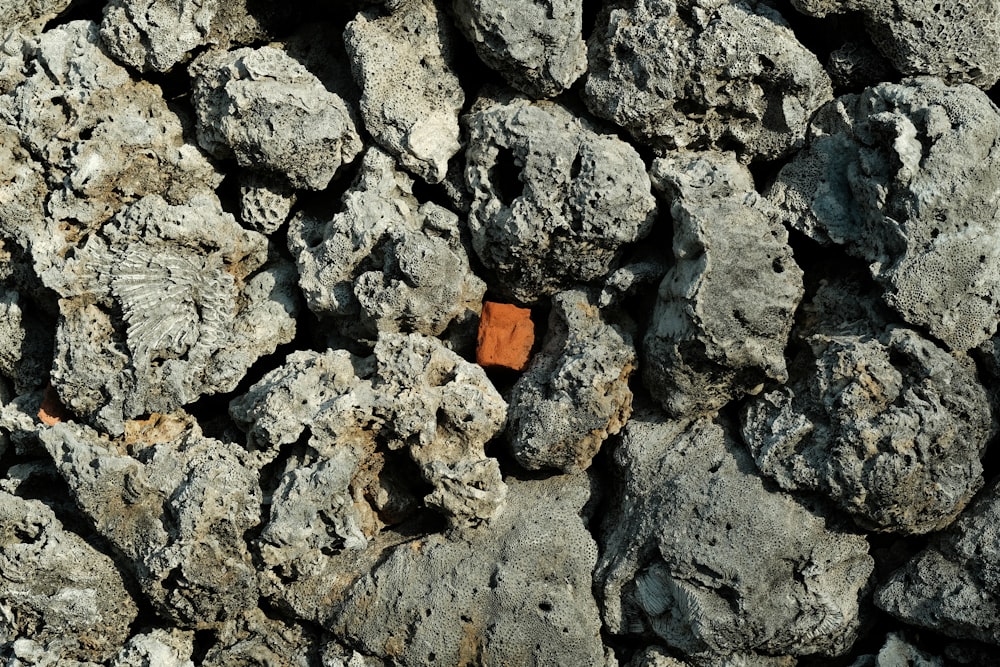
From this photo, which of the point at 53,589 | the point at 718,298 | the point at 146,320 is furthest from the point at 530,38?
the point at 53,589

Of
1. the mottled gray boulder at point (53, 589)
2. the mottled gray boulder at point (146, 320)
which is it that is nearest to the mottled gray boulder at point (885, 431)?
the mottled gray boulder at point (146, 320)

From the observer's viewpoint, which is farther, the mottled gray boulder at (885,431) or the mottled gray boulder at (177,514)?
the mottled gray boulder at (177,514)

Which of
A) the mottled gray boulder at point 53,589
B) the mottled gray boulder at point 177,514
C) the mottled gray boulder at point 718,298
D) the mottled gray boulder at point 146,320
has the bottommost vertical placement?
the mottled gray boulder at point 53,589

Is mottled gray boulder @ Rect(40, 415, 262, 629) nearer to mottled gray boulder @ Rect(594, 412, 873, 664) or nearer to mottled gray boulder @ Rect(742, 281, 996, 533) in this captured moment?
mottled gray boulder @ Rect(594, 412, 873, 664)

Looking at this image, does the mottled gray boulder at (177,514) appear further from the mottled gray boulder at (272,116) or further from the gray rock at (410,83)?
the gray rock at (410,83)

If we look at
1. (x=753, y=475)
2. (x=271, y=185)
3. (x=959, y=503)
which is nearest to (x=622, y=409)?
(x=753, y=475)

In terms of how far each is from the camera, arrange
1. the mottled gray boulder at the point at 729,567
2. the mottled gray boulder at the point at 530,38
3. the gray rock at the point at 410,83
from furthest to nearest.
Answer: the gray rock at the point at 410,83 < the mottled gray boulder at the point at 530,38 < the mottled gray boulder at the point at 729,567
